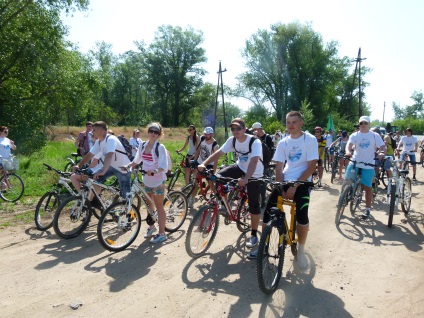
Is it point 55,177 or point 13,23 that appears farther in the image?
point 13,23

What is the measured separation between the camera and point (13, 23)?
16.5m

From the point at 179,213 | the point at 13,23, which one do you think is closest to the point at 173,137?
the point at 13,23

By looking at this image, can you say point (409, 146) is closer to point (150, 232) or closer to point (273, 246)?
point (150, 232)

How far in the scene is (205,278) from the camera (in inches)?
174

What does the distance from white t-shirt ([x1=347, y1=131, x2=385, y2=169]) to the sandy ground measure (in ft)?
5.03

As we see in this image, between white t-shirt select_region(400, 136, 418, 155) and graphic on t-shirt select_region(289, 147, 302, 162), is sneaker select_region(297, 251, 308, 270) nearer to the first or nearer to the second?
graphic on t-shirt select_region(289, 147, 302, 162)

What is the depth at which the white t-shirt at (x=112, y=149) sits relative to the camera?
19.5 feet

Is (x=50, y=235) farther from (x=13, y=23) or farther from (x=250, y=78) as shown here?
(x=250, y=78)

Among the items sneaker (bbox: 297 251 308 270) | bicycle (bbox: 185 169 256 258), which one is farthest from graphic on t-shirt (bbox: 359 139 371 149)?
sneaker (bbox: 297 251 308 270)

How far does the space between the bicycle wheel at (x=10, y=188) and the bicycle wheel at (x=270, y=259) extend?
7.19 meters

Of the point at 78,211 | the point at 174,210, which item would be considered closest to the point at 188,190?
the point at 174,210

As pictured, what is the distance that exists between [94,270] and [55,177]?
6.33m

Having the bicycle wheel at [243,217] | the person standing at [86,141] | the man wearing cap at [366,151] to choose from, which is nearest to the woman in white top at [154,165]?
the bicycle wheel at [243,217]

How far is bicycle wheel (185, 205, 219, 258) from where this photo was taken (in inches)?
191
